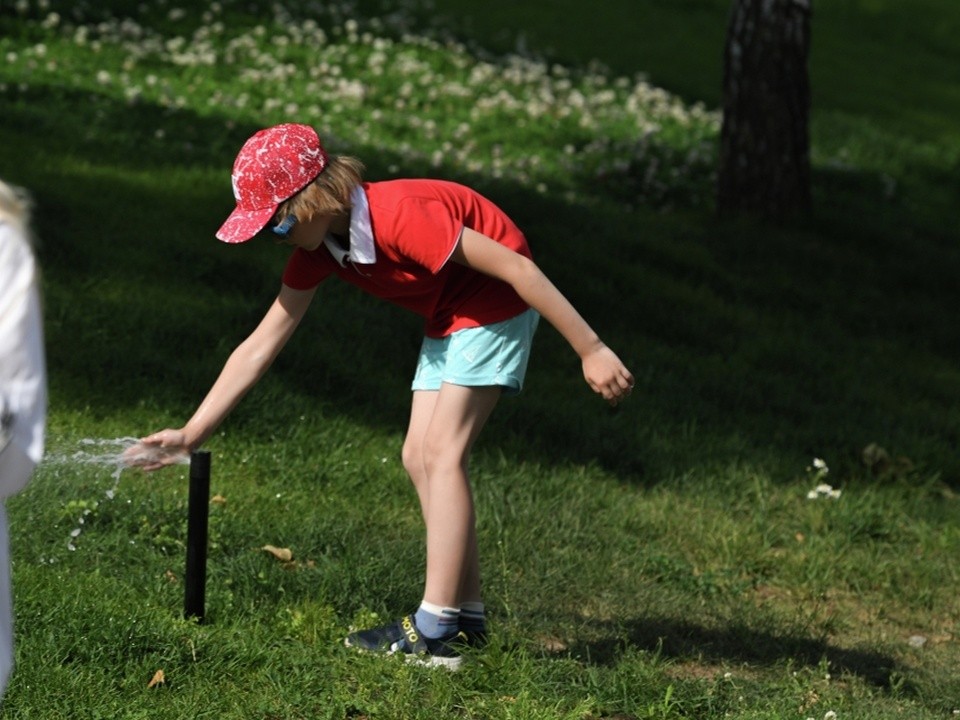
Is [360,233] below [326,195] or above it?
below

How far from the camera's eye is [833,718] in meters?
4.01

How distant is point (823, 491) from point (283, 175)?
3097 millimetres

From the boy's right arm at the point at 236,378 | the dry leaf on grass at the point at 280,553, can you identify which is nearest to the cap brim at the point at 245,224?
the boy's right arm at the point at 236,378

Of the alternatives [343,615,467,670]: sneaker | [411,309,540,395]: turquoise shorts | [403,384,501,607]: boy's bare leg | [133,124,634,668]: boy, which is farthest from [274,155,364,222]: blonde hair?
[343,615,467,670]: sneaker

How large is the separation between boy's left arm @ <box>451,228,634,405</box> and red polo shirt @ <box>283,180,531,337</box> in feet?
0.21

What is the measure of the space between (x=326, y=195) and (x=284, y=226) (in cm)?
14

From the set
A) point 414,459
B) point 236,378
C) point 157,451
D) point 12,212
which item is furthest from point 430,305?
point 12,212

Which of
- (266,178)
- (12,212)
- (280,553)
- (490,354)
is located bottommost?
(280,553)

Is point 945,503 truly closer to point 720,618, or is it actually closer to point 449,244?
point 720,618

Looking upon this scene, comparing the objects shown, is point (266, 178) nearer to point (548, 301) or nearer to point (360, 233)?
point (360, 233)

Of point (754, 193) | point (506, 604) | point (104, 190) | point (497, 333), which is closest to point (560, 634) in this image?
point (506, 604)

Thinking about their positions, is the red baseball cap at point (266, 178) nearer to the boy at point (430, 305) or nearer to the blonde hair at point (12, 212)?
the boy at point (430, 305)

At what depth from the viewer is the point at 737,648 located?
4742 millimetres

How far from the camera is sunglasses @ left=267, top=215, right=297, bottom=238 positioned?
3738 millimetres
